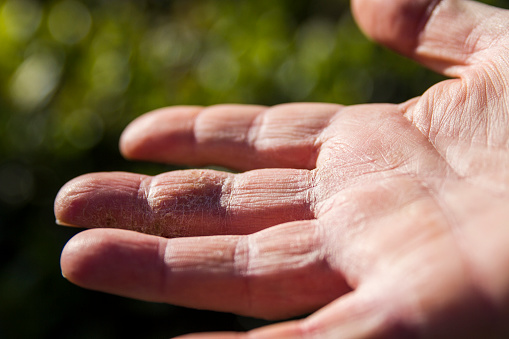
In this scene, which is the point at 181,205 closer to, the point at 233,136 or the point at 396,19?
the point at 233,136

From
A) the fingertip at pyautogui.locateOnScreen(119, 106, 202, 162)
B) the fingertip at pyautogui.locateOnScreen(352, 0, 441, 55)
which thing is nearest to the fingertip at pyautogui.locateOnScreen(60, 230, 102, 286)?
the fingertip at pyautogui.locateOnScreen(119, 106, 202, 162)

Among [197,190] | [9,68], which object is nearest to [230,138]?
[197,190]

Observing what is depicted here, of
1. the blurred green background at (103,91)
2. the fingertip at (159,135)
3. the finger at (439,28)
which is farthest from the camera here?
the blurred green background at (103,91)

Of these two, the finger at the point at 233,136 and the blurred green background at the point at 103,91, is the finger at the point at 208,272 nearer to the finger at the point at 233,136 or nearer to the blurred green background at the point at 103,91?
the finger at the point at 233,136

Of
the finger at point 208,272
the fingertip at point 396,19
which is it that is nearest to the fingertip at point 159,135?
the finger at point 208,272

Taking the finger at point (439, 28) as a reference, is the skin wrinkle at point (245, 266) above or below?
below

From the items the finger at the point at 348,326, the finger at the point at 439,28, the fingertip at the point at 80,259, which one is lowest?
the finger at the point at 348,326

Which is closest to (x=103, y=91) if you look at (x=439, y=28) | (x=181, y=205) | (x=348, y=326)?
(x=181, y=205)

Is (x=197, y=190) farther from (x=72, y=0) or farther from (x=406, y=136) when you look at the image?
(x=72, y=0)
